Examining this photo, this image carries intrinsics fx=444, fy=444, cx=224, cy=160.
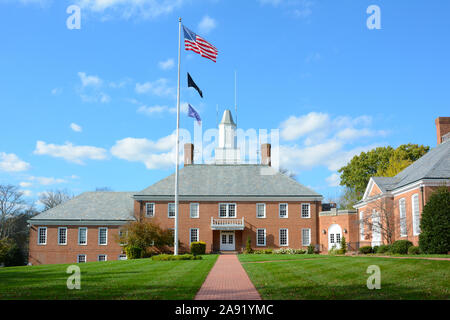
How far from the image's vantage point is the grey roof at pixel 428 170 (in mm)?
30427

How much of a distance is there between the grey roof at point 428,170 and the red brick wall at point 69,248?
89.0ft

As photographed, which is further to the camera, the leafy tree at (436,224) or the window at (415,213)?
the window at (415,213)

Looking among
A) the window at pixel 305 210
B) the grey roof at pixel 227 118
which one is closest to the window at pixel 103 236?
the window at pixel 305 210

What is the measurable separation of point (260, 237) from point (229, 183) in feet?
22.6

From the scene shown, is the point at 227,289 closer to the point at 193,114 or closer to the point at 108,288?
the point at 108,288

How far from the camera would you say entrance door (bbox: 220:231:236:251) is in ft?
155

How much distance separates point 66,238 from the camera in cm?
4681

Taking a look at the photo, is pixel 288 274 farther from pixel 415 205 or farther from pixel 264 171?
pixel 264 171

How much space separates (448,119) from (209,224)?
25.1 meters

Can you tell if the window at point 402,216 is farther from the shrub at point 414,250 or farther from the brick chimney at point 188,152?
the brick chimney at point 188,152

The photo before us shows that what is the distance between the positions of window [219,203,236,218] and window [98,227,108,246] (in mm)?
12273

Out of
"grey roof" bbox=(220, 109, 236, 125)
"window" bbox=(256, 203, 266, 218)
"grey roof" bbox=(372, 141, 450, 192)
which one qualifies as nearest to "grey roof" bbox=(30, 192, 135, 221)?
"window" bbox=(256, 203, 266, 218)

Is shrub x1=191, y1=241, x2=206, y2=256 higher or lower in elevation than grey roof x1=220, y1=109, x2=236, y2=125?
lower

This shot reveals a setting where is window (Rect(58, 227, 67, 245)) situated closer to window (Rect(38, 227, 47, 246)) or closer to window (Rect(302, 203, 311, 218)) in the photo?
window (Rect(38, 227, 47, 246))
